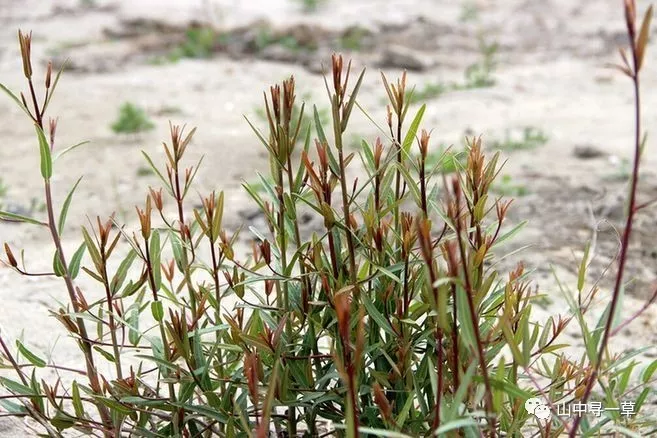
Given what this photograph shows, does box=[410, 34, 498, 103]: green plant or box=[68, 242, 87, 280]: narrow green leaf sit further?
box=[410, 34, 498, 103]: green plant

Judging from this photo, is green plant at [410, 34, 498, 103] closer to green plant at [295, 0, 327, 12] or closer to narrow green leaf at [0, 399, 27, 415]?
green plant at [295, 0, 327, 12]

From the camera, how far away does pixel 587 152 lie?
5227 mm

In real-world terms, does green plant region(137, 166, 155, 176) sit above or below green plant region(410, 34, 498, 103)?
below

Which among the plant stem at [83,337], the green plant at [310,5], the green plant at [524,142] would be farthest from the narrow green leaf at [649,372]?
the green plant at [310,5]

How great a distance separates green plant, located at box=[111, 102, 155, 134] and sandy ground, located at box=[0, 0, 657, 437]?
7 centimetres

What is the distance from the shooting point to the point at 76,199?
15.6 feet

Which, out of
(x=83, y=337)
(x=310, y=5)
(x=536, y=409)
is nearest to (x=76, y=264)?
(x=83, y=337)

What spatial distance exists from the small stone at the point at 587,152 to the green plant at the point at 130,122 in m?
2.49

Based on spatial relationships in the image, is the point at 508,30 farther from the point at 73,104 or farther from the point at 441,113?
the point at 73,104

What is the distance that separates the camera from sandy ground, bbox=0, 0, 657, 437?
399cm

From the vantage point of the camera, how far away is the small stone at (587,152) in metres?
5.22

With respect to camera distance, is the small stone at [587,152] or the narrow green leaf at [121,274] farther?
the small stone at [587,152]

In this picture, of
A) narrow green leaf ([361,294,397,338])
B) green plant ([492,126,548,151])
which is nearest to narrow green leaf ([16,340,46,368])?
narrow green leaf ([361,294,397,338])

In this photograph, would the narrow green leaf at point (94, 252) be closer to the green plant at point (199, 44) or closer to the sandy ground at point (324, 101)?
the sandy ground at point (324, 101)
